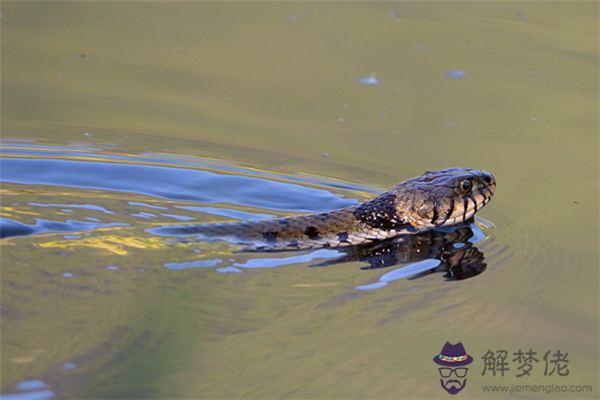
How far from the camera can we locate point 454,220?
7082 millimetres

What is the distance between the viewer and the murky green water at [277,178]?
496cm

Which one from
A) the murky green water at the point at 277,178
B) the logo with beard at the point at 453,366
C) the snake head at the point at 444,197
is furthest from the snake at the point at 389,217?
the logo with beard at the point at 453,366

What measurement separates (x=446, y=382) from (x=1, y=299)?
7.64ft

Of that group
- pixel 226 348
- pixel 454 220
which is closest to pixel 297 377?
pixel 226 348

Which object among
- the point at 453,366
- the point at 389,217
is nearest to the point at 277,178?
the point at 389,217

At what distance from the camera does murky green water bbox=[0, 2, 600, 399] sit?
4.96 m

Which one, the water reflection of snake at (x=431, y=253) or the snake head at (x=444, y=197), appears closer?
the water reflection of snake at (x=431, y=253)

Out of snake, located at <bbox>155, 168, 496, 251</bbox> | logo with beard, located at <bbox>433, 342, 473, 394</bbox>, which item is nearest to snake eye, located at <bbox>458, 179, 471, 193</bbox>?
snake, located at <bbox>155, 168, 496, 251</bbox>

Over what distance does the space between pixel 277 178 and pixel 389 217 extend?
3.29 feet

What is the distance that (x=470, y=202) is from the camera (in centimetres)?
705

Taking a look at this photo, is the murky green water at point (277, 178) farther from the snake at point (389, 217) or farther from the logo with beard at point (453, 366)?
the snake at point (389, 217)

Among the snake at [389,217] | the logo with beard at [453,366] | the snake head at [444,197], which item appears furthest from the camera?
the snake head at [444,197]

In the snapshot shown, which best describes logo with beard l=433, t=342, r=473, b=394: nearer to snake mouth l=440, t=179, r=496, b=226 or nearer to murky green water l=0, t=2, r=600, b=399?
murky green water l=0, t=2, r=600, b=399

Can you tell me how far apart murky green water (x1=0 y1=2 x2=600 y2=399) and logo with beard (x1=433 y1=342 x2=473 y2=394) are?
0.26 ft
